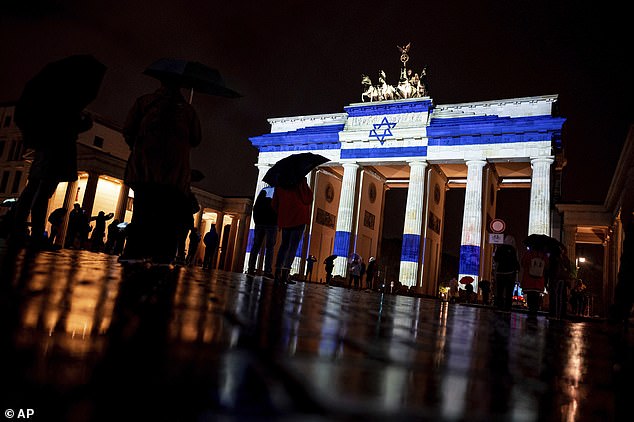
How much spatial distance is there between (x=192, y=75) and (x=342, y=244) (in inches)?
1039

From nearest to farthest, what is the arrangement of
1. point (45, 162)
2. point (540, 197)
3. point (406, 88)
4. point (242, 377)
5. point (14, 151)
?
point (242, 377)
point (45, 162)
point (540, 197)
point (406, 88)
point (14, 151)

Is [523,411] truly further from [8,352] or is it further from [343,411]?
[8,352]

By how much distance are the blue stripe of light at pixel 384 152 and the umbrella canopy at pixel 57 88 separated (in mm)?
25744

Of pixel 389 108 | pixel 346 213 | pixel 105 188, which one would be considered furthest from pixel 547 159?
pixel 105 188

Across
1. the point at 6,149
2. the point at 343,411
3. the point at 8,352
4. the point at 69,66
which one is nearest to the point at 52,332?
the point at 8,352

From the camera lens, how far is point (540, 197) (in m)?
25.5

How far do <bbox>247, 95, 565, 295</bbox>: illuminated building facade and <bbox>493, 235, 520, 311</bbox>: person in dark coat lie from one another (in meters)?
16.1

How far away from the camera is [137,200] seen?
193 inches

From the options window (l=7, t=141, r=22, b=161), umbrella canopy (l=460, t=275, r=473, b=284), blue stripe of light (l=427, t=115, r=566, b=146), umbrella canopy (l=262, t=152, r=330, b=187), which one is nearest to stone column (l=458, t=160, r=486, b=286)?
umbrella canopy (l=460, t=275, r=473, b=284)

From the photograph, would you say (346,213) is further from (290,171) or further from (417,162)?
(290,171)

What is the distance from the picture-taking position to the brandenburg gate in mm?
26594

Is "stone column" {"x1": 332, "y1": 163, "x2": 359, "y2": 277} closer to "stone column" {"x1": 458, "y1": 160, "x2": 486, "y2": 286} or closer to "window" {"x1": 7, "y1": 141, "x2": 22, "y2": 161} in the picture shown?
"stone column" {"x1": 458, "y1": 160, "x2": 486, "y2": 286}

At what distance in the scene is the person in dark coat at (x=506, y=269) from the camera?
9867 millimetres

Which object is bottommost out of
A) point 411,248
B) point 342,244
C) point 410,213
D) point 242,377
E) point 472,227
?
point 242,377
